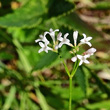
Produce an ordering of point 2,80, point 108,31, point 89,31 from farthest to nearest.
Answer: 1. point 108,31
2. point 2,80
3. point 89,31

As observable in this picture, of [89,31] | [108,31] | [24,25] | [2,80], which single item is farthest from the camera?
[108,31]

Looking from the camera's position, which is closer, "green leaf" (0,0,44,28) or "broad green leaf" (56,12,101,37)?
"green leaf" (0,0,44,28)

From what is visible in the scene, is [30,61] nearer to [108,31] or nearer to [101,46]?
[101,46]

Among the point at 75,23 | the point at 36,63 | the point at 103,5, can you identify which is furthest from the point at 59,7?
the point at 103,5

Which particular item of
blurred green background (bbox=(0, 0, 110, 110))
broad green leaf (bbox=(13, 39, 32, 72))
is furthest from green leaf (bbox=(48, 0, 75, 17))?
broad green leaf (bbox=(13, 39, 32, 72))

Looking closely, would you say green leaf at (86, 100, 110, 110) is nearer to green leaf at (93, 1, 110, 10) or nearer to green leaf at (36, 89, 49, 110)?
green leaf at (36, 89, 49, 110)

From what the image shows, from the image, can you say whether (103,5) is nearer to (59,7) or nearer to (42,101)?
(59,7)

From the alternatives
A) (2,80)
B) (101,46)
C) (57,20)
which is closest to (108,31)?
(101,46)

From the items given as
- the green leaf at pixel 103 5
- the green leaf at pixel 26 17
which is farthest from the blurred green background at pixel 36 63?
the green leaf at pixel 103 5

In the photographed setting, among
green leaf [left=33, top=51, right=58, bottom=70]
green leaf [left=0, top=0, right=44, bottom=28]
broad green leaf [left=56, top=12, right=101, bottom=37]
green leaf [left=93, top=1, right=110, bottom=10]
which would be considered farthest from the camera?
green leaf [left=93, top=1, right=110, bottom=10]
